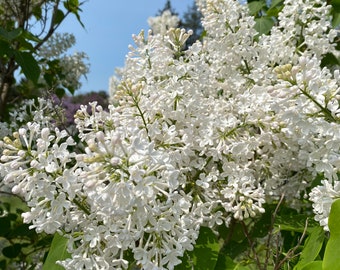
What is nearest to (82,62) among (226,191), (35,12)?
(35,12)

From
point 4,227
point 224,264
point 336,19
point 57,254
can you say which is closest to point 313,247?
point 224,264

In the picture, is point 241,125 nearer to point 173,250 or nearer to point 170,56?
point 170,56

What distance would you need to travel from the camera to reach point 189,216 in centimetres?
145

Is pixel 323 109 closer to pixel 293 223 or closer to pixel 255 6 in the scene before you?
pixel 293 223

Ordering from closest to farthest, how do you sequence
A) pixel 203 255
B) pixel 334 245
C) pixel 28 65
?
pixel 334 245 → pixel 203 255 → pixel 28 65

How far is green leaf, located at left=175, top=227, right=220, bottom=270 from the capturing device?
1.52 m

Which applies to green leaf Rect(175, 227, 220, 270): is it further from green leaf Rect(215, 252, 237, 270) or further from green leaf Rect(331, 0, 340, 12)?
green leaf Rect(331, 0, 340, 12)

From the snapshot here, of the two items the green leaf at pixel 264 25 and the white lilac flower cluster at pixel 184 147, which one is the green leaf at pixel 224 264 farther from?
the green leaf at pixel 264 25

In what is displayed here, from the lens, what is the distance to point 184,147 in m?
1.56

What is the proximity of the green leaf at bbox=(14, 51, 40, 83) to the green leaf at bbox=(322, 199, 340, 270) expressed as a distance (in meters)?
2.03

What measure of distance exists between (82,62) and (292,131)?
308 centimetres

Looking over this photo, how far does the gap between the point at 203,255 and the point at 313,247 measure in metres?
0.35

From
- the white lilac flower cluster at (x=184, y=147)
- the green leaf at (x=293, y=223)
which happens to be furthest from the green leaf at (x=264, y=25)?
the green leaf at (x=293, y=223)

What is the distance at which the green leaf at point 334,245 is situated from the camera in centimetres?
104
